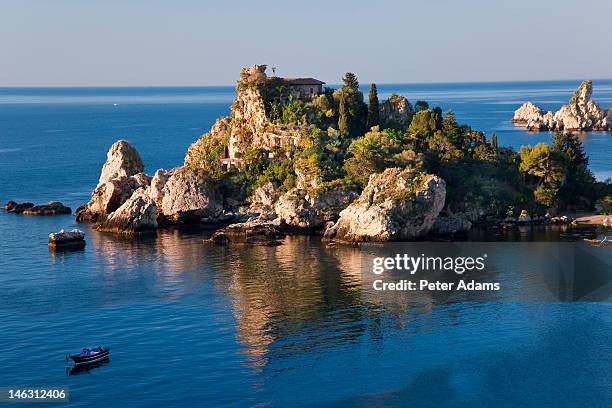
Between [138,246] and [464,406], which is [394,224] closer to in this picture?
[138,246]

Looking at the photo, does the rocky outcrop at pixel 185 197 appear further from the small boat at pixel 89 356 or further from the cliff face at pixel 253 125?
the small boat at pixel 89 356

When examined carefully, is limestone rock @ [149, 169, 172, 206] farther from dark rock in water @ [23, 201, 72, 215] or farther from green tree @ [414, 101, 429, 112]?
green tree @ [414, 101, 429, 112]

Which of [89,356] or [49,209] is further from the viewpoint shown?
[49,209]

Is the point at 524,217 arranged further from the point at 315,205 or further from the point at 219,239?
the point at 219,239

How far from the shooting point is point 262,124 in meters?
127

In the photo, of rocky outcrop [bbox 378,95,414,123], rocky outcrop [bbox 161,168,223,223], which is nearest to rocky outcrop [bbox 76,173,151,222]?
rocky outcrop [bbox 161,168,223,223]

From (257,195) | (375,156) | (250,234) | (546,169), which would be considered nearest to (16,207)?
(257,195)

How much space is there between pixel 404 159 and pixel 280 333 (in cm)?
5056

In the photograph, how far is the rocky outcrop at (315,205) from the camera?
4237 inches

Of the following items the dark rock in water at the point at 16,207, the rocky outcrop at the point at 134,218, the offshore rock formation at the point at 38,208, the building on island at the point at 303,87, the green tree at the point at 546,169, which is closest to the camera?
the rocky outcrop at the point at 134,218

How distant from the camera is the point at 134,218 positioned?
366ft

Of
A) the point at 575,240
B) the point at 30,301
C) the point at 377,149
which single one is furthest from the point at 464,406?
the point at 377,149

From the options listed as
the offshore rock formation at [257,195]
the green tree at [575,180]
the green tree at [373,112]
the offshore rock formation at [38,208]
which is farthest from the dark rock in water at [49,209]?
the green tree at [575,180]

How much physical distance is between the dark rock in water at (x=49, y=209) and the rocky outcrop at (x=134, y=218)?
13240mm
